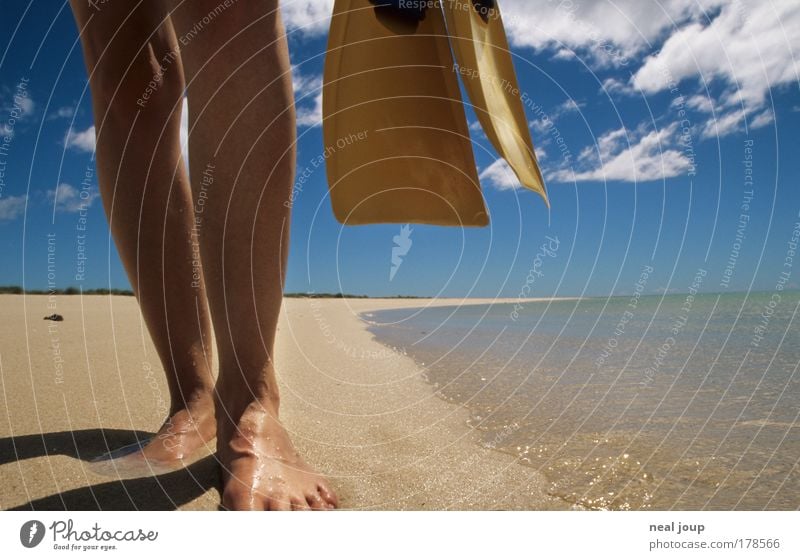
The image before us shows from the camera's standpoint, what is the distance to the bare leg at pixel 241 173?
1.42 m

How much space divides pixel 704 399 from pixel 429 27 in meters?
1.79

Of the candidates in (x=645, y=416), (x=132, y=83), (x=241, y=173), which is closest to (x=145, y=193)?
(x=132, y=83)

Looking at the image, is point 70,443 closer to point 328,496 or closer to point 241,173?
point 328,496

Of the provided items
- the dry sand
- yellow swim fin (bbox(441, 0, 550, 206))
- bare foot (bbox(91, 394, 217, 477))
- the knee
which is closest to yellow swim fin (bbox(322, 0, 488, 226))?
yellow swim fin (bbox(441, 0, 550, 206))

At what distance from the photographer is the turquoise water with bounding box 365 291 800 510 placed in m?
1.43

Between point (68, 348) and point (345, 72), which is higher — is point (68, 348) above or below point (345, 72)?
below

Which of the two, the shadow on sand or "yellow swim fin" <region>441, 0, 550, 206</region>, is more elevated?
"yellow swim fin" <region>441, 0, 550, 206</region>

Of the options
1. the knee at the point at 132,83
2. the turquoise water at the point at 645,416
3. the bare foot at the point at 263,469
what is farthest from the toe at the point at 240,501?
the knee at the point at 132,83

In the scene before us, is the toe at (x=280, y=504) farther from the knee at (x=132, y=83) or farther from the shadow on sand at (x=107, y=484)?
the knee at (x=132, y=83)

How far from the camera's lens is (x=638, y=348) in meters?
4.03

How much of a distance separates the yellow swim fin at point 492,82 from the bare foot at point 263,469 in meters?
0.87

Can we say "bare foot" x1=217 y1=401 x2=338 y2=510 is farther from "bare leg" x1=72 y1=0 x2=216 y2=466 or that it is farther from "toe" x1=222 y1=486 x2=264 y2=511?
"bare leg" x1=72 y1=0 x2=216 y2=466

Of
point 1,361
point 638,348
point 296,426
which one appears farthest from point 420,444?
point 638,348
